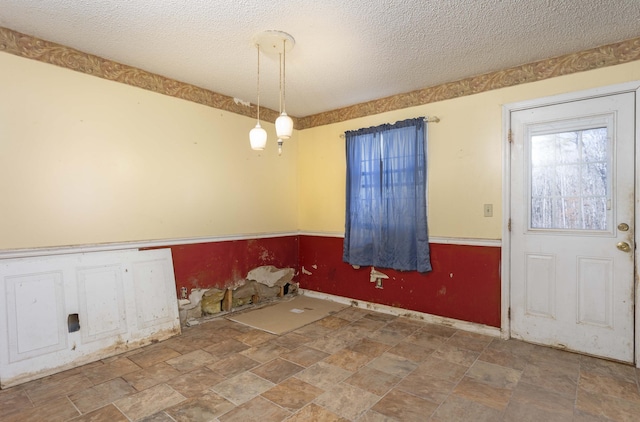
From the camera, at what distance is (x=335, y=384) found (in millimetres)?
2375

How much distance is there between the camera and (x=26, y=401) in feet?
7.08

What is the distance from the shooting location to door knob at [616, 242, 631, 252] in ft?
8.82

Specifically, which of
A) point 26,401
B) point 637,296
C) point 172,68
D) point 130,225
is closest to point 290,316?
point 130,225

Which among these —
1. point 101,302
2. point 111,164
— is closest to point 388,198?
point 111,164

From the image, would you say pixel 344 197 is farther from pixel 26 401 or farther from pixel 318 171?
pixel 26 401

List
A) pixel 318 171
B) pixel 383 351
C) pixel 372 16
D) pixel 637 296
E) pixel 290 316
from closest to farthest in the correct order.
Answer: pixel 372 16 < pixel 637 296 < pixel 383 351 < pixel 290 316 < pixel 318 171

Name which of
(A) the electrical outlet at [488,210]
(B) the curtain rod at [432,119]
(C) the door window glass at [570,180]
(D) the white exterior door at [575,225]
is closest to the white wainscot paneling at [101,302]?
(B) the curtain rod at [432,119]

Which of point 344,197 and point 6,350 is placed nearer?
point 6,350

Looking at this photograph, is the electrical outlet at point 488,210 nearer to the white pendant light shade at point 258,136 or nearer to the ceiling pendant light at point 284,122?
the ceiling pendant light at point 284,122

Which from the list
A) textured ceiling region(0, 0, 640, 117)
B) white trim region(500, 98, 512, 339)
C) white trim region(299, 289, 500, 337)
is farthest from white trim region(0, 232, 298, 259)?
white trim region(500, 98, 512, 339)

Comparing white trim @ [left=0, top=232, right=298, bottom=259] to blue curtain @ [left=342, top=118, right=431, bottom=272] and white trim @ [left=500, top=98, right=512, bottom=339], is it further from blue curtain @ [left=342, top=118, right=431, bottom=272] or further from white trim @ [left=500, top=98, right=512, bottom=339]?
white trim @ [left=500, top=98, right=512, bottom=339]

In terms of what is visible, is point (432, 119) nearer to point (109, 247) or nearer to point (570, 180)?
point (570, 180)

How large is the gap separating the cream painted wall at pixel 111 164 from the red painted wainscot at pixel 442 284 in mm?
1360

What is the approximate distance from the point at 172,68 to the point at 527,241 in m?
3.72
